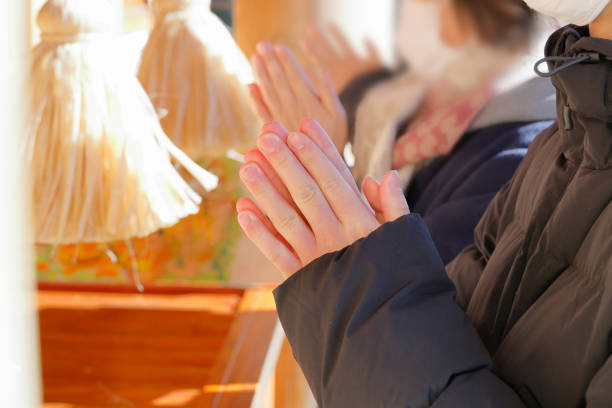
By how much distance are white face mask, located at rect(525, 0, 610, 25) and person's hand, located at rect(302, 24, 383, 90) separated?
47cm

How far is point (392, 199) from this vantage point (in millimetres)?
766

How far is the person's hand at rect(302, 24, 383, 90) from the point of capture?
1.23m

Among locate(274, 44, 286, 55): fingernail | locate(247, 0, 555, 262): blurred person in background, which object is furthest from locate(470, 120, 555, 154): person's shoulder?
locate(274, 44, 286, 55): fingernail

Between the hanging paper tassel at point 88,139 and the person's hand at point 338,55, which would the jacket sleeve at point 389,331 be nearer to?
the hanging paper tassel at point 88,139

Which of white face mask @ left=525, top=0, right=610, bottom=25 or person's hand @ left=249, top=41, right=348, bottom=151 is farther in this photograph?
person's hand @ left=249, top=41, right=348, bottom=151

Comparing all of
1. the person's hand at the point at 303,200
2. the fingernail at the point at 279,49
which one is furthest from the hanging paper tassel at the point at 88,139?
the fingernail at the point at 279,49

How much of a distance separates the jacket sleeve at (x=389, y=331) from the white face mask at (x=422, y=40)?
16.4 inches

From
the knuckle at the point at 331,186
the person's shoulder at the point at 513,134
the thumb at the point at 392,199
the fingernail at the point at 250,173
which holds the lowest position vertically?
the person's shoulder at the point at 513,134

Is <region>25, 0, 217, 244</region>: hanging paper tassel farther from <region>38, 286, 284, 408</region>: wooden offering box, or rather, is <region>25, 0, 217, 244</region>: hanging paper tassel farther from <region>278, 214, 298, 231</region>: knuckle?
<region>278, 214, 298, 231</region>: knuckle

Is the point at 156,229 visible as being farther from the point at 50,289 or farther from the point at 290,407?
the point at 290,407

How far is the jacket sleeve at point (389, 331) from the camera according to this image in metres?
0.67

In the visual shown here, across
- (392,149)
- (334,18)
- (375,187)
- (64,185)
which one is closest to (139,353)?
(64,185)

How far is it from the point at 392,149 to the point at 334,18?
9.7 inches

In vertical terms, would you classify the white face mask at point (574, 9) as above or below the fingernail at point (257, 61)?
above
